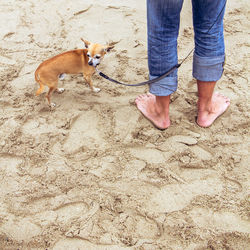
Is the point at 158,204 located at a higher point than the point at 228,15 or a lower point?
lower

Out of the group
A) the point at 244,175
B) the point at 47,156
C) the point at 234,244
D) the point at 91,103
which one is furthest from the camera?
the point at 91,103

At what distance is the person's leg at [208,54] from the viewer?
1.91 meters

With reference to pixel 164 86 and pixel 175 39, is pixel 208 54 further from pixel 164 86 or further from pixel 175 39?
pixel 164 86

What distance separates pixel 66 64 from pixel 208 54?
55.4 inches

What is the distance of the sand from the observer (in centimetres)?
184

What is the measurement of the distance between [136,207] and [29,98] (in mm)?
1740

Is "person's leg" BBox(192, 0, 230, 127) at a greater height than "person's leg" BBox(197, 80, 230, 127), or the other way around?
"person's leg" BBox(192, 0, 230, 127)

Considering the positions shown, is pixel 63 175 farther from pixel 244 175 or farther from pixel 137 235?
pixel 244 175

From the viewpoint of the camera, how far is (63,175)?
2201 millimetres

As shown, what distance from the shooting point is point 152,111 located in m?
2.66

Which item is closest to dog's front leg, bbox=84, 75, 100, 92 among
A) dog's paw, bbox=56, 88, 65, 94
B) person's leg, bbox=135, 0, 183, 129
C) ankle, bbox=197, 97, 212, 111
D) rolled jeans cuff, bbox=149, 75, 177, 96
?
dog's paw, bbox=56, 88, 65, 94

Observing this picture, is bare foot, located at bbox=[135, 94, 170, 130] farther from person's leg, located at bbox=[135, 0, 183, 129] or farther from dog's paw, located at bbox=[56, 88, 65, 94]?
dog's paw, located at bbox=[56, 88, 65, 94]

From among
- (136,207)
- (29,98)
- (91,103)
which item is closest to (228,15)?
(91,103)

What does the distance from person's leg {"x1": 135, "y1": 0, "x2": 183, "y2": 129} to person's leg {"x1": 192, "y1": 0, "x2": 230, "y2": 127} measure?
0.60 ft
